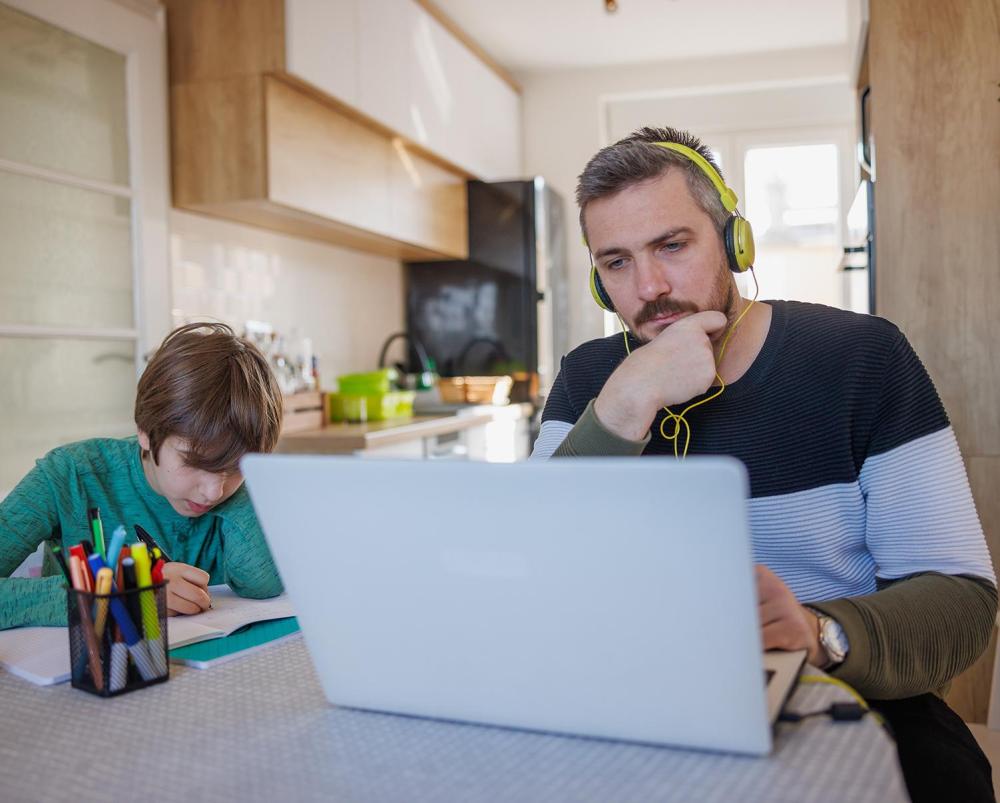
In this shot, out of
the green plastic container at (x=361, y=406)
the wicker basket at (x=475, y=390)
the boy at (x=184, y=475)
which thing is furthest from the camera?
the wicker basket at (x=475, y=390)

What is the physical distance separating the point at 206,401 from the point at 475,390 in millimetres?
3025

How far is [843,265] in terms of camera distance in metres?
3.06

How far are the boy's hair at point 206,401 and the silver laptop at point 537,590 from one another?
0.64 meters

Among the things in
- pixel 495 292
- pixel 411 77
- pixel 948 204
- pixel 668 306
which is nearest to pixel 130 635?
pixel 668 306

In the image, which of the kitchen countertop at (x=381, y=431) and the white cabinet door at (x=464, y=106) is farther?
the white cabinet door at (x=464, y=106)

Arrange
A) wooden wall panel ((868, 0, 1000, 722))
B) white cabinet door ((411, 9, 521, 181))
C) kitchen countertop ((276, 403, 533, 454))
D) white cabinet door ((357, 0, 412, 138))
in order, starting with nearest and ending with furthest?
1. wooden wall panel ((868, 0, 1000, 722))
2. kitchen countertop ((276, 403, 533, 454))
3. white cabinet door ((357, 0, 412, 138))
4. white cabinet door ((411, 9, 521, 181))

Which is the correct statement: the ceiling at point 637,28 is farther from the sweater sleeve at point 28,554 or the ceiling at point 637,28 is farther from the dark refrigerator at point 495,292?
the sweater sleeve at point 28,554

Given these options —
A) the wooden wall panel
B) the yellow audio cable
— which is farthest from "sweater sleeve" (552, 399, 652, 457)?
the wooden wall panel

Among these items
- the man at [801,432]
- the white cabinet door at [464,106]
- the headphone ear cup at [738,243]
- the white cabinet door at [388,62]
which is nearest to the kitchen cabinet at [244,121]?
the white cabinet door at [388,62]

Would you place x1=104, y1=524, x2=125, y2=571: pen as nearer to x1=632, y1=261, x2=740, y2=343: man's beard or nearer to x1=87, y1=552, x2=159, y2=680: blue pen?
x1=87, y1=552, x2=159, y2=680: blue pen

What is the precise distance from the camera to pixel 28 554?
1.33 meters

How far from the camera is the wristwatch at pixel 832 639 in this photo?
86 centimetres

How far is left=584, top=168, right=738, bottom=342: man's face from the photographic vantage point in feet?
4.14

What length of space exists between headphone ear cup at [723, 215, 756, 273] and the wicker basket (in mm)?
3013
